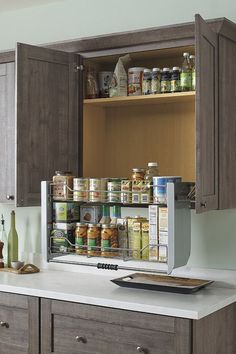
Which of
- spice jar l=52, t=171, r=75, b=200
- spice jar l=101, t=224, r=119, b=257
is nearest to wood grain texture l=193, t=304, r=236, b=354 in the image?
spice jar l=101, t=224, r=119, b=257

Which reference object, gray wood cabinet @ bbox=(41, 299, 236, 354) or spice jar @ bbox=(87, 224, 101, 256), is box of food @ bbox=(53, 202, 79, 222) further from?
gray wood cabinet @ bbox=(41, 299, 236, 354)

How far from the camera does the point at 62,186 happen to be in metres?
3.25

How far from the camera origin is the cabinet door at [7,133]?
3.49 metres

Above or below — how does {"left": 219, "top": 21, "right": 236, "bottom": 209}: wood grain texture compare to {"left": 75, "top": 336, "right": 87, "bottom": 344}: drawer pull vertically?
above

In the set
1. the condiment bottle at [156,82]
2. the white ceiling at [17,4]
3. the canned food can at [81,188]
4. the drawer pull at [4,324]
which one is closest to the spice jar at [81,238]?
the canned food can at [81,188]

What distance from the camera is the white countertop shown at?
2697 millimetres

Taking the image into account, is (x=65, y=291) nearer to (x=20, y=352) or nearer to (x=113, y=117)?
(x=20, y=352)

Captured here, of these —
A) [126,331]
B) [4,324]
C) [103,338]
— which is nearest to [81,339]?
[103,338]

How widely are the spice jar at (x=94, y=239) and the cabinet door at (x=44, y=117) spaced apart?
0.35 meters

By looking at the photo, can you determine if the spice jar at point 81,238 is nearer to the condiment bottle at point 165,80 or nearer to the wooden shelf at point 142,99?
the wooden shelf at point 142,99

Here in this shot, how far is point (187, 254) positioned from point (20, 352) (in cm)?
96

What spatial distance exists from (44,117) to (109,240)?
75 cm

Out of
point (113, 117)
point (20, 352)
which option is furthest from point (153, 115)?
point (20, 352)

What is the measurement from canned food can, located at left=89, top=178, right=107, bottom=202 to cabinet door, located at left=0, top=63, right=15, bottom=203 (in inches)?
21.0
